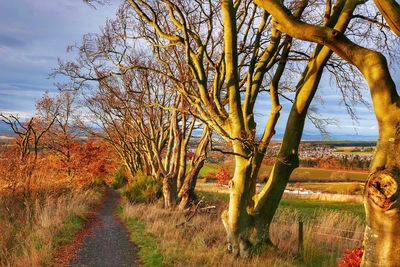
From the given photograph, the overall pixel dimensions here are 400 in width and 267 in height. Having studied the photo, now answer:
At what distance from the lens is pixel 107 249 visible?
36.6 ft

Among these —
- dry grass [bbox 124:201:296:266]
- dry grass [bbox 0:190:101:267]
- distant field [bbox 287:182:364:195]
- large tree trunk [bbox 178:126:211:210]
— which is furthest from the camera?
distant field [bbox 287:182:364:195]

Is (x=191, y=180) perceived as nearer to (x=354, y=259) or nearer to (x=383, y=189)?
(x=354, y=259)

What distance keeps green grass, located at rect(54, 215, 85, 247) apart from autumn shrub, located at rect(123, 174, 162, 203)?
23.7ft

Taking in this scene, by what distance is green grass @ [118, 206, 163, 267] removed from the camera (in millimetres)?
9391

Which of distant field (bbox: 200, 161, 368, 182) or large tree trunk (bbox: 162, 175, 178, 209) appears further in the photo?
distant field (bbox: 200, 161, 368, 182)

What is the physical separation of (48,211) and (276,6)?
35.8ft

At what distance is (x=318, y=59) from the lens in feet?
29.3

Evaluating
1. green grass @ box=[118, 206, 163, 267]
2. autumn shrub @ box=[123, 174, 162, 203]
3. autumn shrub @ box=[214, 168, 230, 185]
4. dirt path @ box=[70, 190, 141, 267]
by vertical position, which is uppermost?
autumn shrub @ box=[214, 168, 230, 185]

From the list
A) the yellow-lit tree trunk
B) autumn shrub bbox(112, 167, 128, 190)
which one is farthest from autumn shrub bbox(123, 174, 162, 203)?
the yellow-lit tree trunk

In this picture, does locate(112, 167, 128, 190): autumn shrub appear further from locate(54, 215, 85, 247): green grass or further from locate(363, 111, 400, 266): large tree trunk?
locate(363, 111, 400, 266): large tree trunk

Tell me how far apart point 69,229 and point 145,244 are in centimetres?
335

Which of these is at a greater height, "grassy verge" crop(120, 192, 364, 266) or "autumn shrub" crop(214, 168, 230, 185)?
"autumn shrub" crop(214, 168, 230, 185)

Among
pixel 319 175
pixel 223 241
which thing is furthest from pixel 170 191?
pixel 319 175

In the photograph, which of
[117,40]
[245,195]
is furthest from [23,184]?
[245,195]
